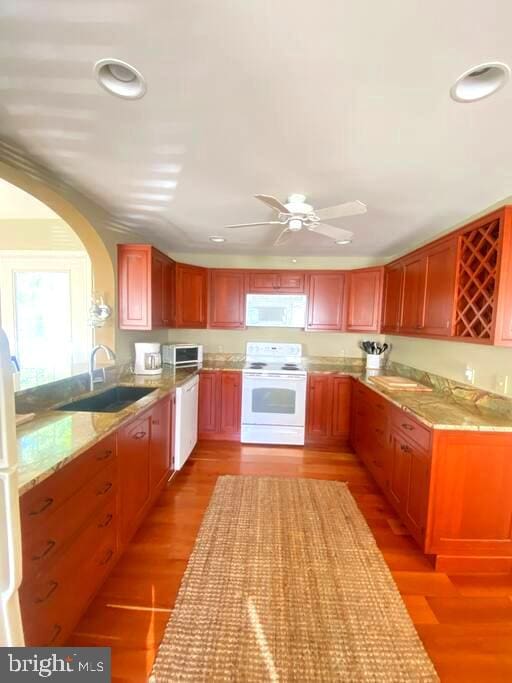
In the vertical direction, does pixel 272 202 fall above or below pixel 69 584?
above

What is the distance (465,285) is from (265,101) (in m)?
1.87

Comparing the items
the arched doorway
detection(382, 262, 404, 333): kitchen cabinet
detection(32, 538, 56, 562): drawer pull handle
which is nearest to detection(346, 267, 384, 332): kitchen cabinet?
detection(382, 262, 404, 333): kitchen cabinet

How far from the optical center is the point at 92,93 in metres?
1.22

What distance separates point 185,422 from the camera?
2.92 metres

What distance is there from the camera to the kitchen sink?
7.30 feet

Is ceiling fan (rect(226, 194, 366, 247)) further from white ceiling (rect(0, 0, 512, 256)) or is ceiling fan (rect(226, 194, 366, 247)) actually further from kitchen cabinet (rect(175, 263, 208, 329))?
kitchen cabinet (rect(175, 263, 208, 329))

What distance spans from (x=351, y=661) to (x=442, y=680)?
1.24ft

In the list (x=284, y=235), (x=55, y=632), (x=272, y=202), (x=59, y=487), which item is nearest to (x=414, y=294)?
(x=284, y=235)

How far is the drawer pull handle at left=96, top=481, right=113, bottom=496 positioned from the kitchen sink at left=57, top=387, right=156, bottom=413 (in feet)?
2.60

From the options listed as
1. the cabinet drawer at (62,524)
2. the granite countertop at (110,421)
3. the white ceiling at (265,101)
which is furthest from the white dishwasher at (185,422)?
the white ceiling at (265,101)

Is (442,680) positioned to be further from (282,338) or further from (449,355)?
(282,338)

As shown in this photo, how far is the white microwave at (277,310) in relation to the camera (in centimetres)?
390

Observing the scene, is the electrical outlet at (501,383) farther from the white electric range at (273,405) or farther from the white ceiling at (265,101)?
the white electric range at (273,405)

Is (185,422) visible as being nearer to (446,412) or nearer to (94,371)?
(94,371)
